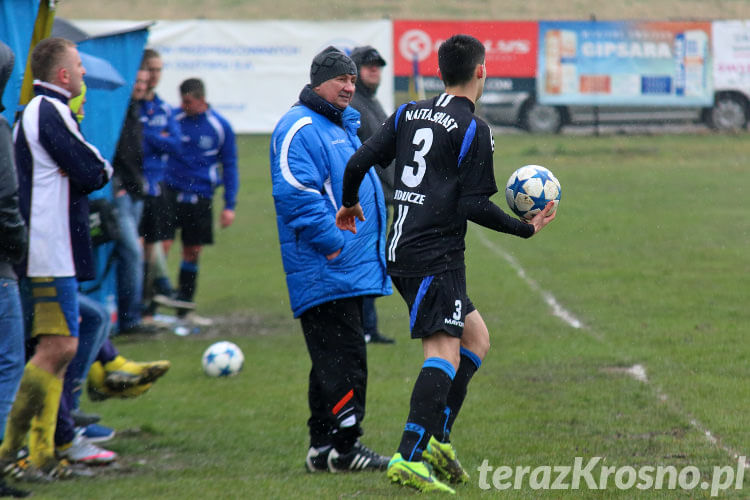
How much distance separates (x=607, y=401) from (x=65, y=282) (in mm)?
3260

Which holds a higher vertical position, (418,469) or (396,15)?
(396,15)

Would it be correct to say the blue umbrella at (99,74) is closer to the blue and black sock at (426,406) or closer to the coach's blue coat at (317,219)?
the coach's blue coat at (317,219)

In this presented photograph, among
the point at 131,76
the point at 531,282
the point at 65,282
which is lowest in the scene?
the point at 531,282

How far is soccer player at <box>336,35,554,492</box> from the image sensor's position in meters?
4.53

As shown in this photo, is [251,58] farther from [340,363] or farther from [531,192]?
[531,192]

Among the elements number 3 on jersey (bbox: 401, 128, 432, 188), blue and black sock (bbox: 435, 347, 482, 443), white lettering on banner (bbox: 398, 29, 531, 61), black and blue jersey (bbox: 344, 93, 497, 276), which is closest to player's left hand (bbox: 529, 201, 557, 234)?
black and blue jersey (bbox: 344, 93, 497, 276)

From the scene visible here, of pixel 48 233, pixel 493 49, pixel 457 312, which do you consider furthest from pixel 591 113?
pixel 48 233

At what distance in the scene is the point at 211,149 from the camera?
31.6 ft

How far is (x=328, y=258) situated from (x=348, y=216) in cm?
26

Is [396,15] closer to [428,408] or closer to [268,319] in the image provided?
[268,319]

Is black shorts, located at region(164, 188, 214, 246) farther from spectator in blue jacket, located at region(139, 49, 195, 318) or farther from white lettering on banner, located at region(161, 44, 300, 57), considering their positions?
white lettering on banner, located at region(161, 44, 300, 57)

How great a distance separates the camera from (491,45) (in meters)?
26.6

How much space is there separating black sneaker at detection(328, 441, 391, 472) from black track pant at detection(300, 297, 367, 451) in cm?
4

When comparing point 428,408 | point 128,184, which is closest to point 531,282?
point 128,184
